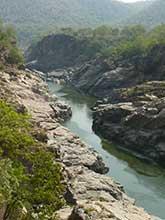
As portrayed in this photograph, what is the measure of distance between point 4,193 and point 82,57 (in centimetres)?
16311

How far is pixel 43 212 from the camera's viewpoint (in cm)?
3019

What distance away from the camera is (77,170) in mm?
54562

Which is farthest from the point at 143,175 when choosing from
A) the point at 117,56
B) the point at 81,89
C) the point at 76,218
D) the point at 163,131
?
the point at 117,56

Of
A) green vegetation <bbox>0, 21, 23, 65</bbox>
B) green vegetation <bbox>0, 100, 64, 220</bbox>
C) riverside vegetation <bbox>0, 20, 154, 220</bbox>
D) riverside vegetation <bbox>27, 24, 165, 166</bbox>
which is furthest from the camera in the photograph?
green vegetation <bbox>0, 21, 23, 65</bbox>

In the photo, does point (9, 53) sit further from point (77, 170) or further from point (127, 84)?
point (77, 170)

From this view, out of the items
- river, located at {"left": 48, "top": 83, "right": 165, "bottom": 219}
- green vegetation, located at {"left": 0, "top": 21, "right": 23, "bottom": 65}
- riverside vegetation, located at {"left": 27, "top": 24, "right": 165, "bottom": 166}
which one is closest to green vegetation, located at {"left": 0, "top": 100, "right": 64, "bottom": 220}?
river, located at {"left": 48, "top": 83, "right": 165, "bottom": 219}

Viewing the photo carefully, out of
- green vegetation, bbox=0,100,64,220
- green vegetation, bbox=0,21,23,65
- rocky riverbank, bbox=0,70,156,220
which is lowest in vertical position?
green vegetation, bbox=0,100,64,220

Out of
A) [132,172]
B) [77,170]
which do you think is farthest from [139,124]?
[77,170]

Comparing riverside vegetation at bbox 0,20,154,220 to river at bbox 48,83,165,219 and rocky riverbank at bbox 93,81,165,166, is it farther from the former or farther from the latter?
rocky riverbank at bbox 93,81,165,166

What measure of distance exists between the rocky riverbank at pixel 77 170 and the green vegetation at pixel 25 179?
5.71 ft

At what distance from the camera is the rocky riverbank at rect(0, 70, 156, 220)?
33875mm

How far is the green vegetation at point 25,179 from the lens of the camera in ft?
97.1

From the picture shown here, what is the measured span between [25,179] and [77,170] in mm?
23524

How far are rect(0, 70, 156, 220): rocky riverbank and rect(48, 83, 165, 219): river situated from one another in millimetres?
3150
